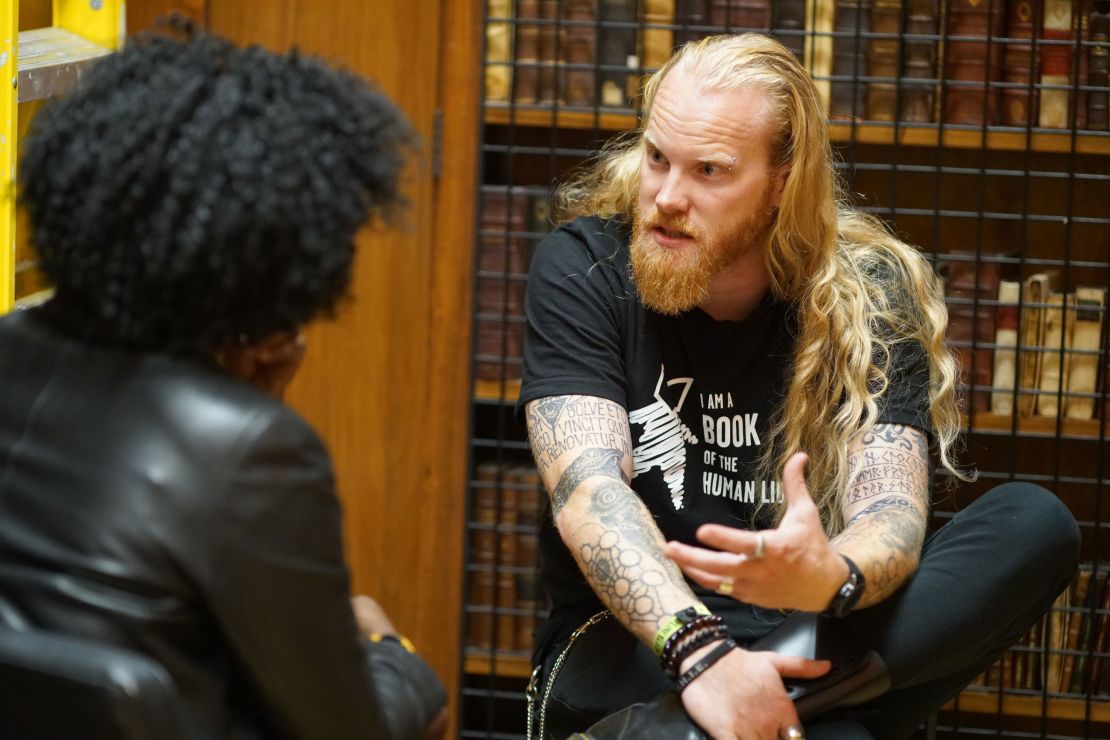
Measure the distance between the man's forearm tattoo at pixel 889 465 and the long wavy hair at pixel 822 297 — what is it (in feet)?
0.06

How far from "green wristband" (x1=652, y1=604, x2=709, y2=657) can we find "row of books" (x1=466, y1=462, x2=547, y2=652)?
37.1 inches

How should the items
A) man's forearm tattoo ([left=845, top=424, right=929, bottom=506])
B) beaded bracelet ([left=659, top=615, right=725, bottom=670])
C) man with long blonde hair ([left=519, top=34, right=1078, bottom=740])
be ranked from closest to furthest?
beaded bracelet ([left=659, top=615, right=725, bottom=670])
man with long blonde hair ([left=519, top=34, right=1078, bottom=740])
man's forearm tattoo ([left=845, top=424, right=929, bottom=506])

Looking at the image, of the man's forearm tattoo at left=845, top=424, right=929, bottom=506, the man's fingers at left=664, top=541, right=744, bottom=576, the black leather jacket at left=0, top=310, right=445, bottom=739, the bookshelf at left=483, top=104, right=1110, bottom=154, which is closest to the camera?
the black leather jacket at left=0, top=310, right=445, bottom=739

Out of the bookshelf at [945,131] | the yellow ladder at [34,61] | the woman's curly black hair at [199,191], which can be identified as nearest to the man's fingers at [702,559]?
the woman's curly black hair at [199,191]

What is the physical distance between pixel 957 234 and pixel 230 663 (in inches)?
76.8

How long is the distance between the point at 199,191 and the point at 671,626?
74cm

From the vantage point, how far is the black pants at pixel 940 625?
146 centimetres

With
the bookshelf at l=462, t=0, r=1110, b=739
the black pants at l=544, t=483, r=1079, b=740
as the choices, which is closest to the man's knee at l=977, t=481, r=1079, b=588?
the black pants at l=544, t=483, r=1079, b=740

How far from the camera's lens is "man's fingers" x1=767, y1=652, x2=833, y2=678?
1.39 m

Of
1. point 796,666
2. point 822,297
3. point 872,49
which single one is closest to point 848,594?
point 796,666

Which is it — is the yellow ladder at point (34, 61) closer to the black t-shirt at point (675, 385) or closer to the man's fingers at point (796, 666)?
the black t-shirt at point (675, 385)

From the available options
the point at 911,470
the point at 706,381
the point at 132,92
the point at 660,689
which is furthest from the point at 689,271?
the point at 132,92

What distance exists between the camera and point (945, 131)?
2.21 metres

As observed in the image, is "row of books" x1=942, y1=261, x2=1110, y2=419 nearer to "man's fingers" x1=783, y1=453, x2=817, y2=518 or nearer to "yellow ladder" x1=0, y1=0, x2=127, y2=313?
"man's fingers" x1=783, y1=453, x2=817, y2=518
